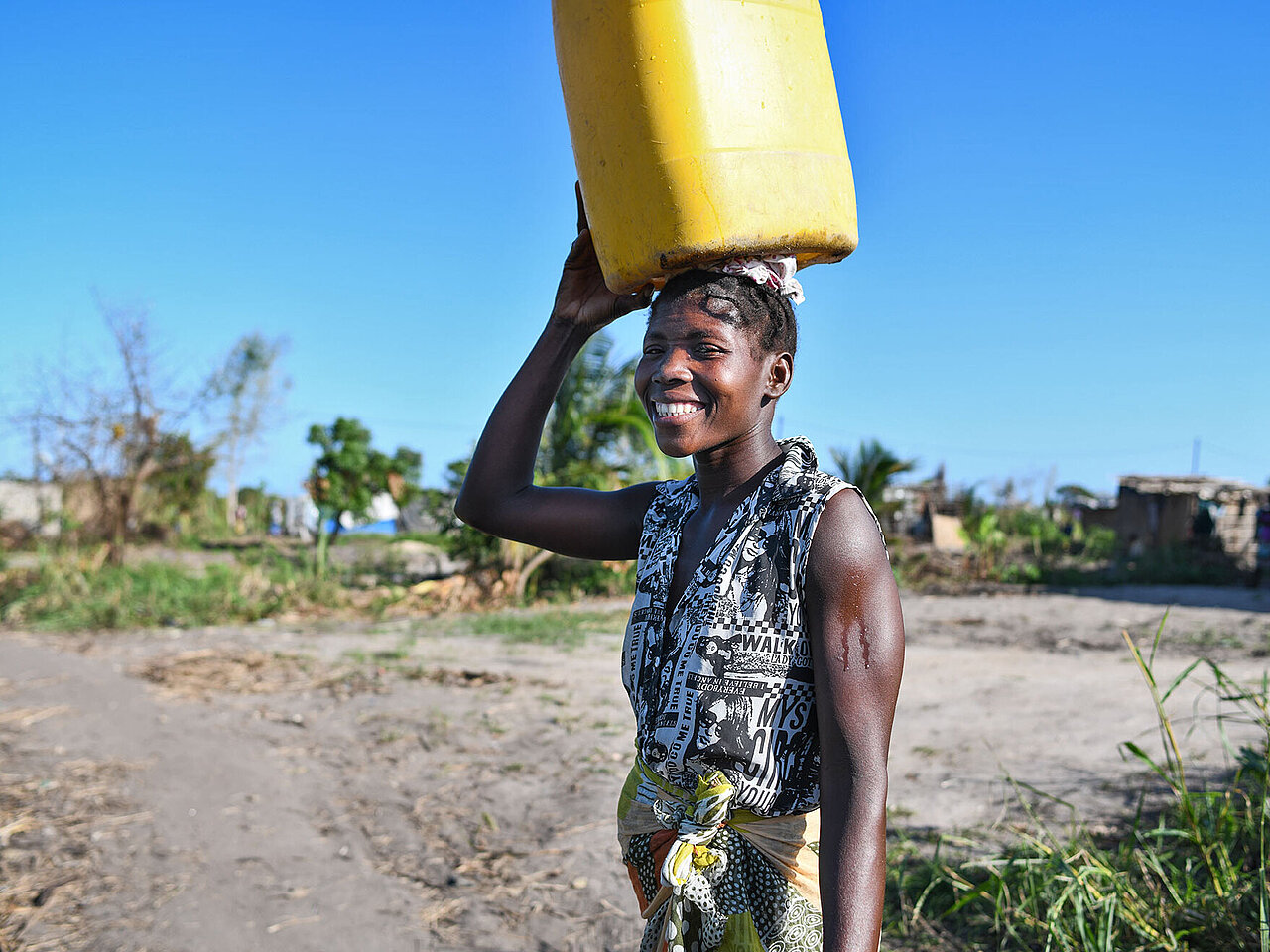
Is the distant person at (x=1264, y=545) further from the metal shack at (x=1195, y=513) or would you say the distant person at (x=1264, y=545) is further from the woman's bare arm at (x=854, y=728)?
the woman's bare arm at (x=854, y=728)

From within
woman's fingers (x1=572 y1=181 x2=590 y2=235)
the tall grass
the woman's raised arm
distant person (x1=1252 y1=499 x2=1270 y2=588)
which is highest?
woman's fingers (x1=572 y1=181 x2=590 y2=235)

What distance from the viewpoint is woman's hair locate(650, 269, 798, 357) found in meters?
1.35

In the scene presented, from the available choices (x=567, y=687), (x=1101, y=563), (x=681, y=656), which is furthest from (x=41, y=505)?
(x=1101, y=563)

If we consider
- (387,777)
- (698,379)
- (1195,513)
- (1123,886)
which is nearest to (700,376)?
(698,379)

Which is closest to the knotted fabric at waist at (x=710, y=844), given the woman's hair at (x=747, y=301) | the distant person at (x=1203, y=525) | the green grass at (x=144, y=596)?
the woman's hair at (x=747, y=301)

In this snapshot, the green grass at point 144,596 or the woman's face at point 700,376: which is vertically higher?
the woman's face at point 700,376

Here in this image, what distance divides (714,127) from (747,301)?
237 millimetres

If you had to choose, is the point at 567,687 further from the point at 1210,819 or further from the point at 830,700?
the point at 830,700

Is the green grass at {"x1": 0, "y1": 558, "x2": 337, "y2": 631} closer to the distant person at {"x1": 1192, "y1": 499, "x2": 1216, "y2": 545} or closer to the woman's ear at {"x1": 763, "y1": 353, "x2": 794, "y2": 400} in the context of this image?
the woman's ear at {"x1": 763, "y1": 353, "x2": 794, "y2": 400}

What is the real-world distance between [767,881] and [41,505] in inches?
641

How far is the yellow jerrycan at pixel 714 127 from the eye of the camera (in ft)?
4.19

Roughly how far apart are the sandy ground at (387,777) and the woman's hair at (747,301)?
248 cm

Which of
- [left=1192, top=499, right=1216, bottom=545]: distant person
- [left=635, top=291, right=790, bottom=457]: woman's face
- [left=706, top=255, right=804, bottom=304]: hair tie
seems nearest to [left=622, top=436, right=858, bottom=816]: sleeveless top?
[left=635, top=291, right=790, bottom=457]: woman's face

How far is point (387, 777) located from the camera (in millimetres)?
4938
